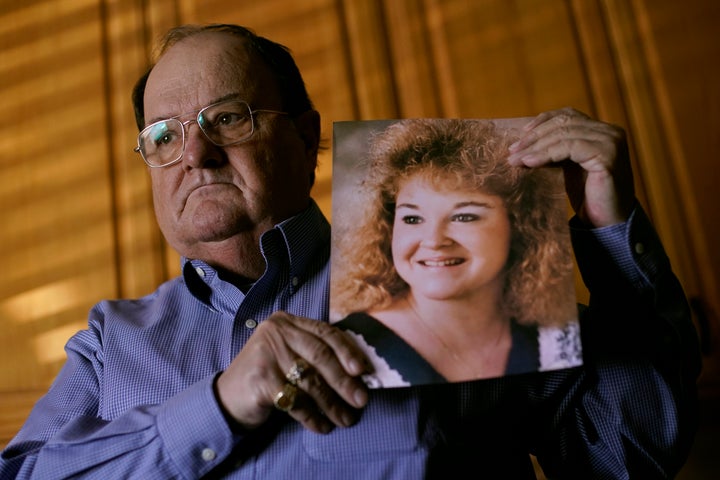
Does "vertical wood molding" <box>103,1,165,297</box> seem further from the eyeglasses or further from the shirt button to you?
the shirt button

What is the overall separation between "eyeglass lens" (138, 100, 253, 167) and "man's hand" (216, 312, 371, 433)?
1.16 feet

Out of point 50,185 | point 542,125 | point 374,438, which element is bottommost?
point 374,438

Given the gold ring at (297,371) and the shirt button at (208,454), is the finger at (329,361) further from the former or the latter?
the shirt button at (208,454)

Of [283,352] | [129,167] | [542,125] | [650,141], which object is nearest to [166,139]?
[283,352]

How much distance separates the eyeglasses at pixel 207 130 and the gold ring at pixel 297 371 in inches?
15.8

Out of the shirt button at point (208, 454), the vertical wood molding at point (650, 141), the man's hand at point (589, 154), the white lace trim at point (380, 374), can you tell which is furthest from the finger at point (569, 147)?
the vertical wood molding at point (650, 141)

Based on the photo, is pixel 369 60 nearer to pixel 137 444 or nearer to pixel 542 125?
pixel 542 125

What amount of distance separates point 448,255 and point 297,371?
206mm

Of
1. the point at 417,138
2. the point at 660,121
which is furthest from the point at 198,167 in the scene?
the point at 660,121

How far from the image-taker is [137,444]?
28.6 inches

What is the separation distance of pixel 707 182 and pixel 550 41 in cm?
53

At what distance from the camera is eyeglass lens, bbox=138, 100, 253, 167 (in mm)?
898

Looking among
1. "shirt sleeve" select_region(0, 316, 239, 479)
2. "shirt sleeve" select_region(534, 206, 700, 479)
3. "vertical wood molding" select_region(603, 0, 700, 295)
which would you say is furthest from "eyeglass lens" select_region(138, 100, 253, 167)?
"vertical wood molding" select_region(603, 0, 700, 295)

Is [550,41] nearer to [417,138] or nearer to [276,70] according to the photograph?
[276,70]
